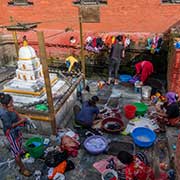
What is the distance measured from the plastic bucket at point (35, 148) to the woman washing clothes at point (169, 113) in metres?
3.74

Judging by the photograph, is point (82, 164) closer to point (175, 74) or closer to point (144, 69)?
point (175, 74)

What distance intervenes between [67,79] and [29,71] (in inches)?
66.6

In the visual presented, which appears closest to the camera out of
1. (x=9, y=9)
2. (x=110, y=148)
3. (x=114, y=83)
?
(x=110, y=148)

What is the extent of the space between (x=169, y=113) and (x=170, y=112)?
0.17ft

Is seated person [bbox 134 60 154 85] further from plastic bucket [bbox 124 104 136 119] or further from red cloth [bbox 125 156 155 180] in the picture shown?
red cloth [bbox 125 156 155 180]

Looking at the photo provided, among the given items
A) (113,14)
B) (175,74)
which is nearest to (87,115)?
(175,74)

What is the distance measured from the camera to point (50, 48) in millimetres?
13125

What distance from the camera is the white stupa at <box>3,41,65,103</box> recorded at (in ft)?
27.9

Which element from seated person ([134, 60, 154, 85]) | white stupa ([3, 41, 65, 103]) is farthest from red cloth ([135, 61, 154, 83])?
white stupa ([3, 41, 65, 103])

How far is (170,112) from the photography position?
25.2ft

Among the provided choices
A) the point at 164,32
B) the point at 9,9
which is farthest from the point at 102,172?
the point at 9,9

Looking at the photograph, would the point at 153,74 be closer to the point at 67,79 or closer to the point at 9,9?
the point at 67,79

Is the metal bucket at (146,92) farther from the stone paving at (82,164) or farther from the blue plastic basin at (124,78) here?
the stone paving at (82,164)

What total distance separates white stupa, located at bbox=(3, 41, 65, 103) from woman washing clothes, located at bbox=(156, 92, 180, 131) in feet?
12.8
